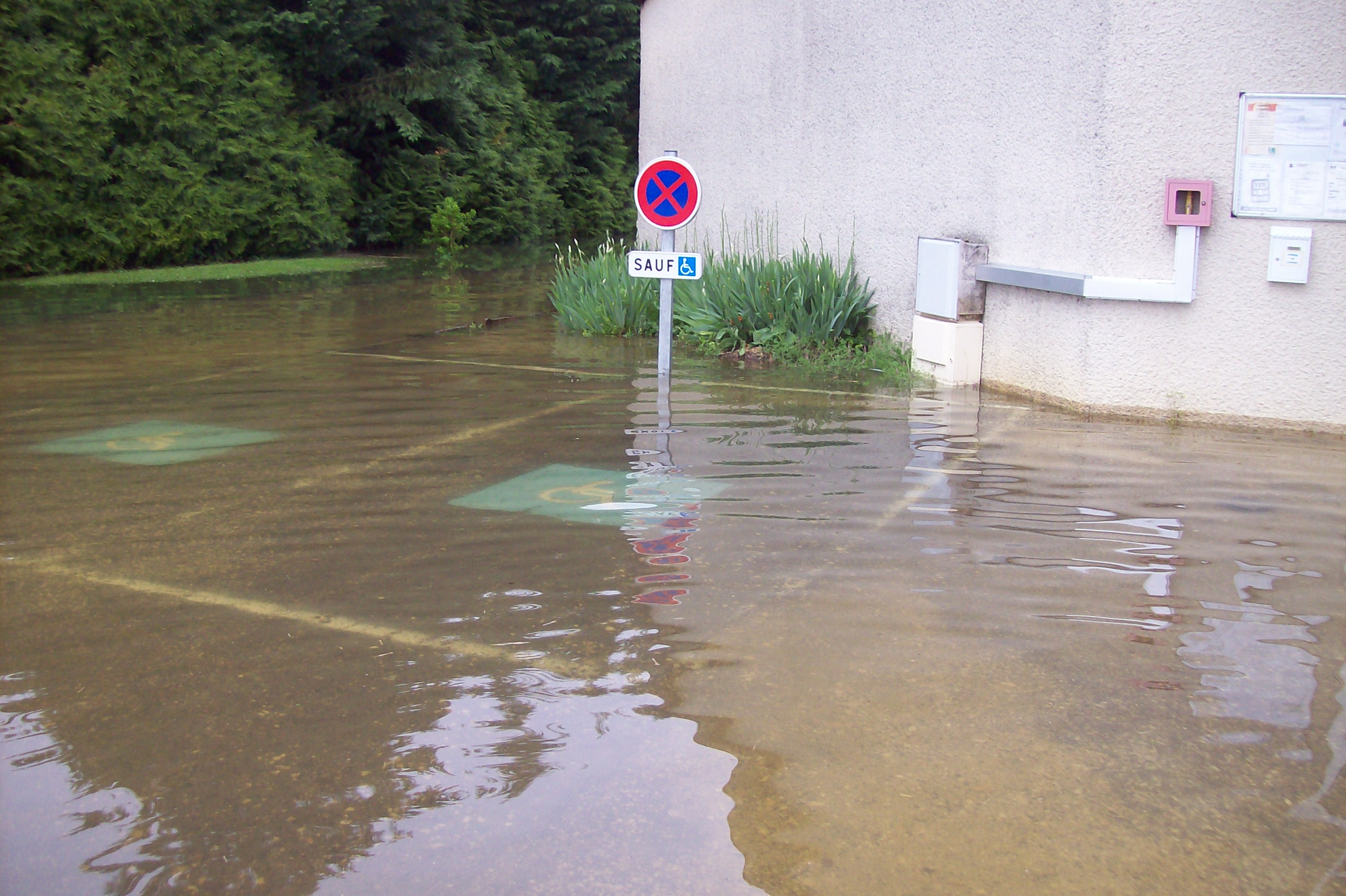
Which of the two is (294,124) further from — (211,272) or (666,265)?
(666,265)

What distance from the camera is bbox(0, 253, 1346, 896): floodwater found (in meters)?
3.22

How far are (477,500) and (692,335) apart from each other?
6.08m

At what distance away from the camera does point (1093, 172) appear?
8.50 metres

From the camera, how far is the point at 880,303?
1141cm

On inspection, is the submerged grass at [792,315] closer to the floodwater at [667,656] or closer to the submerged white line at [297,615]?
the floodwater at [667,656]

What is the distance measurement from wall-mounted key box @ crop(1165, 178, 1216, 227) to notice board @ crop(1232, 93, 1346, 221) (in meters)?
0.23

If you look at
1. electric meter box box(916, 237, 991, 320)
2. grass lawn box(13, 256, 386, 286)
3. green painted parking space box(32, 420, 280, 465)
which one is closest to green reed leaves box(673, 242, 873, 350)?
electric meter box box(916, 237, 991, 320)

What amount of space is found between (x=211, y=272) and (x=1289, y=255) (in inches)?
656

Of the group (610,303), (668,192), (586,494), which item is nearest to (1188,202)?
(668,192)

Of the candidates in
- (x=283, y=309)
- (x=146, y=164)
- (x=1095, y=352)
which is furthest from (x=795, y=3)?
(x=146, y=164)

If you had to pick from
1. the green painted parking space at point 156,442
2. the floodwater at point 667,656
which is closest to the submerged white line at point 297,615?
the floodwater at point 667,656

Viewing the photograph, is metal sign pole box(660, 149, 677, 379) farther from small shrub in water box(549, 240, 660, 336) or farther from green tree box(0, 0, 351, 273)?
green tree box(0, 0, 351, 273)

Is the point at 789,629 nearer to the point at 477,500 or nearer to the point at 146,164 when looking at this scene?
the point at 477,500

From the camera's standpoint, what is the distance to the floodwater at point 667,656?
3225mm
